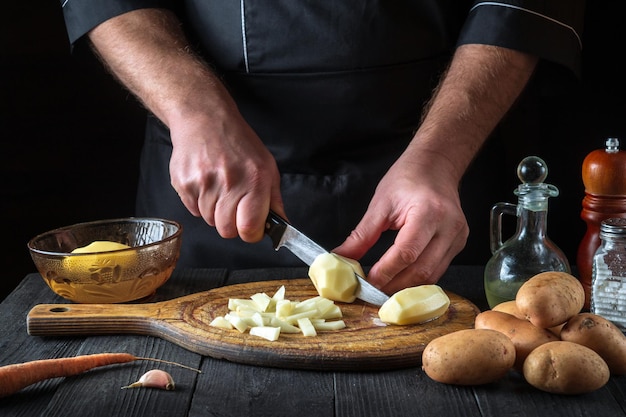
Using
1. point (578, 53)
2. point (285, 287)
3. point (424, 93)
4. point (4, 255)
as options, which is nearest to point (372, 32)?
point (424, 93)

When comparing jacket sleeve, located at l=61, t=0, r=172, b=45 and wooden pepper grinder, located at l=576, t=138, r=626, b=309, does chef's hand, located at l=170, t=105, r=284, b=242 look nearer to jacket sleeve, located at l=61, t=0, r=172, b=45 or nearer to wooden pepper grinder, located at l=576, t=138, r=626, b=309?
jacket sleeve, located at l=61, t=0, r=172, b=45

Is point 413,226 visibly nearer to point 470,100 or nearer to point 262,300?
point 262,300

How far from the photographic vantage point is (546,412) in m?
1.14

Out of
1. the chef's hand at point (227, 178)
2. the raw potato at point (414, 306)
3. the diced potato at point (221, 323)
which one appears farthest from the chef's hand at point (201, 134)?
the raw potato at point (414, 306)

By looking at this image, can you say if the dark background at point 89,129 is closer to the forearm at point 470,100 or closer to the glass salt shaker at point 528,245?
the forearm at point 470,100

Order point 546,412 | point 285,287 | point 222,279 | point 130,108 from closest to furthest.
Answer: point 546,412
point 285,287
point 222,279
point 130,108

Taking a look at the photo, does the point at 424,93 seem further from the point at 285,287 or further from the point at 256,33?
the point at 285,287

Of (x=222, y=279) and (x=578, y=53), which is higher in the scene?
(x=578, y=53)

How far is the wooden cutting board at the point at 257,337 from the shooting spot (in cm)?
131

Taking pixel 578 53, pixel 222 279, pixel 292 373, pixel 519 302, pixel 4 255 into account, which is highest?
pixel 578 53

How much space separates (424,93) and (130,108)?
3.75 feet

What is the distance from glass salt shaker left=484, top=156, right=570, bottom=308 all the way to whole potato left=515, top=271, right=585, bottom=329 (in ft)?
0.71

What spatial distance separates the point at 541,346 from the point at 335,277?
1.53ft

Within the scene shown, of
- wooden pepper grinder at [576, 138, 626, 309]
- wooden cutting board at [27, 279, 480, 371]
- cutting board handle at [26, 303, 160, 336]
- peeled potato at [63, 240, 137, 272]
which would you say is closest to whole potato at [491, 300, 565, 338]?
wooden cutting board at [27, 279, 480, 371]
